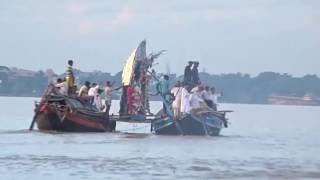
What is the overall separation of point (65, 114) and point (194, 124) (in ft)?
14.5

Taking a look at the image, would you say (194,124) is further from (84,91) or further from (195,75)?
(84,91)

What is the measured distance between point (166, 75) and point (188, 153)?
890cm

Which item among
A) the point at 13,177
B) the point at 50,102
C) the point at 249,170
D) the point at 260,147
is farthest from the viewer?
the point at 50,102

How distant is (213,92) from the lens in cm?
3506

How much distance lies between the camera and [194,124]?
1314 inches

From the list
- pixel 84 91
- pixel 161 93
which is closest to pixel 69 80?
pixel 84 91

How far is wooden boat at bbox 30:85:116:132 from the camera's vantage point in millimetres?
33125

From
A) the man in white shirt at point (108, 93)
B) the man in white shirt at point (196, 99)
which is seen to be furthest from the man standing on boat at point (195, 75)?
the man in white shirt at point (108, 93)

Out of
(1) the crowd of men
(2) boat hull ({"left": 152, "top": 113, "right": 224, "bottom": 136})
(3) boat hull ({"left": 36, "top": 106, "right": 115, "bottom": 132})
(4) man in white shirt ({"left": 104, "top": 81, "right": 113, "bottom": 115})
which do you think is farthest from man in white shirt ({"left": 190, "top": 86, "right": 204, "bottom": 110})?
(4) man in white shirt ({"left": 104, "top": 81, "right": 113, "bottom": 115})

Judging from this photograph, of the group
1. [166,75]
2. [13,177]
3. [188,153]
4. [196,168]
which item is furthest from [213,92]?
[13,177]

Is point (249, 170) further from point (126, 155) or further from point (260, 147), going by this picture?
point (260, 147)

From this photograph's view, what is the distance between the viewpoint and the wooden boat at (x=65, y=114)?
33125mm

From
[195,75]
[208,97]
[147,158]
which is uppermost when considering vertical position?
[195,75]

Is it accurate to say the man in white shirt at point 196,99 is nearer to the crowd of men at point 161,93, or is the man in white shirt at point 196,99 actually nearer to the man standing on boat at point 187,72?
the crowd of men at point 161,93
